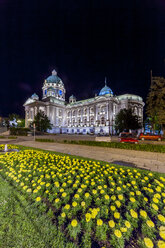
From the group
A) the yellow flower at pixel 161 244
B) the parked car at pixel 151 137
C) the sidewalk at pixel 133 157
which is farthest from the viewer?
the parked car at pixel 151 137

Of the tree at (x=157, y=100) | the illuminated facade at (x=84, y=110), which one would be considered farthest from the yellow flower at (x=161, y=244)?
the illuminated facade at (x=84, y=110)

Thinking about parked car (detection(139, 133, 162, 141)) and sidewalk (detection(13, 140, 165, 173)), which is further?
parked car (detection(139, 133, 162, 141))

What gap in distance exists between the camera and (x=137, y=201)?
244 cm

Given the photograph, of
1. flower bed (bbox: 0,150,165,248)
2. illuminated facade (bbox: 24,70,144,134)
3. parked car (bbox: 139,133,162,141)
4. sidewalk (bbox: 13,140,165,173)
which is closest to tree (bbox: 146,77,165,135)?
parked car (bbox: 139,133,162,141)

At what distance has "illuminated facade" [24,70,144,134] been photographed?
5159cm

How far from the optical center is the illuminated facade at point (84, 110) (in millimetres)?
51594

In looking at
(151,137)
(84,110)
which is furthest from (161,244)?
(84,110)

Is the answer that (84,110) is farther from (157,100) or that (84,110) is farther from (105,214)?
(105,214)

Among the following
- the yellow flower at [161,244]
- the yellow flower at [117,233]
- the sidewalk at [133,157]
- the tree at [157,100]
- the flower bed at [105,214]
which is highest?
the tree at [157,100]

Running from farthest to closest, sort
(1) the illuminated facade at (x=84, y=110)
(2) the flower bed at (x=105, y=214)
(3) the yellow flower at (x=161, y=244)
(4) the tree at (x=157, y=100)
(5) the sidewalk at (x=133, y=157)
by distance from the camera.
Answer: (1) the illuminated facade at (x=84, y=110)
(4) the tree at (x=157, y=100)
(5) the sidewalk at (x=133, y=157)
(2) the flower bed at (x=105, y=214)
(3) the yellow flower at (x=161, y=244)

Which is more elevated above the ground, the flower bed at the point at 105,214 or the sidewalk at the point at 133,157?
the flower bed at the point at 105,214

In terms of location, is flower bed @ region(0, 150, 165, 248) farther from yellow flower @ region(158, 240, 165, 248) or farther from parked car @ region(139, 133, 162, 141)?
parked car @ region(139, 133, 162, 141)

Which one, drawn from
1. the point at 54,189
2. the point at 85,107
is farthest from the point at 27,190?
the point at 85,107

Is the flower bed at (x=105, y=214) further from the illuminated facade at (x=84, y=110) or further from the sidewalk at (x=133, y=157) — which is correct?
the illuminated facade at (x=84, y=110)
